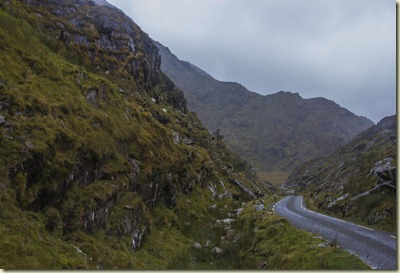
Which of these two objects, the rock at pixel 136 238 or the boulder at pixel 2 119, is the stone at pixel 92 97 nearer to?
the boulder at pixel 2 119

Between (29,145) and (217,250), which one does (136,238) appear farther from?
(29,145)

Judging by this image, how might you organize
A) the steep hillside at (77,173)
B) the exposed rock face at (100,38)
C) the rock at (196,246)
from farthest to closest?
the exposed rock face at (100,38), the rock at (196,246), the steep hillside at (77,173)

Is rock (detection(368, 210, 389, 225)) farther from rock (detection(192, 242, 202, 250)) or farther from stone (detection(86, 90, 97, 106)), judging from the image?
stone (detection(86, 90, 97, 106))

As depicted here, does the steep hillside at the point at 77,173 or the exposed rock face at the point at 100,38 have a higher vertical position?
the exposed rock face at the point at 100,38

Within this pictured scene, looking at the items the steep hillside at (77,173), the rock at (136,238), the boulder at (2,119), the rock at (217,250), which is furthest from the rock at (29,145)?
the rock at (217,250)

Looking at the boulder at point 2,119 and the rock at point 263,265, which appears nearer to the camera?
the boulder at point 2,119

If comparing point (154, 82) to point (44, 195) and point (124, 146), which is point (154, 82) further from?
point (44, 195)

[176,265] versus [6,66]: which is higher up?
[6,66]

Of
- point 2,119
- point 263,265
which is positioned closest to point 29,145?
point 2,119

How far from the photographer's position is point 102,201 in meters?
19.5

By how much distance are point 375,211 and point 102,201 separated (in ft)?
79.7

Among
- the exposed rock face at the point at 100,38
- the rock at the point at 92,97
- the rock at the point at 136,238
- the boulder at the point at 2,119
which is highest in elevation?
the exposed rock face at the point at 100,38

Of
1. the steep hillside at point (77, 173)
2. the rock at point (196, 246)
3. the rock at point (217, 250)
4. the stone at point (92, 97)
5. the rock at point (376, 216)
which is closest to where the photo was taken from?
the steep hillside at point (77, 173)

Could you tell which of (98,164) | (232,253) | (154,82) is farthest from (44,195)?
(154,82)
